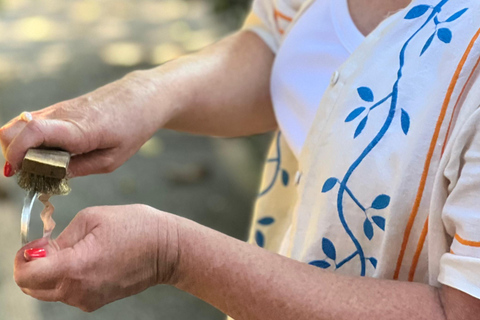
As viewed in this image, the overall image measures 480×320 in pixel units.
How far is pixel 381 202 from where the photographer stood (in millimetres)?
744

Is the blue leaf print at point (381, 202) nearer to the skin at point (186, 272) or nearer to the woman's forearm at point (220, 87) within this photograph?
the skin at point (186, 272)

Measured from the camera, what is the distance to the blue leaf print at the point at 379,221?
2.45 feet

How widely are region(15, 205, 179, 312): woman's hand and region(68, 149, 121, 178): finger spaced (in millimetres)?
218

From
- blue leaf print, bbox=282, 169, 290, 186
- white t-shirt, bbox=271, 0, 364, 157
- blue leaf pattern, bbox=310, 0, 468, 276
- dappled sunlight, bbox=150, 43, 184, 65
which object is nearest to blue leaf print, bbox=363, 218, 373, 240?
blue leaf pattern, bbox=310, 0, 468, 276

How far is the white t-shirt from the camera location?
0.91 m

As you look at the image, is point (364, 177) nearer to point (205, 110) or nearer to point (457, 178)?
point (457, 178)

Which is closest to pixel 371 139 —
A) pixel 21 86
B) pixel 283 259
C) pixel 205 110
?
pixel 283 259

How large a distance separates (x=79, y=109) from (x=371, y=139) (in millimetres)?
463

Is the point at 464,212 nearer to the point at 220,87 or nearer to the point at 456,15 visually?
the point at 456,15

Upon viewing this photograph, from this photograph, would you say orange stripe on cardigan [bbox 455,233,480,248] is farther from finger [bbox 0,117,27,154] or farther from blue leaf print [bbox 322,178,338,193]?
finger [bbox 0,117,27,154]

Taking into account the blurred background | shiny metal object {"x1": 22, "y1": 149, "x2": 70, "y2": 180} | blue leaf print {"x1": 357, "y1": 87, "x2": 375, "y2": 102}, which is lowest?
the blurred background

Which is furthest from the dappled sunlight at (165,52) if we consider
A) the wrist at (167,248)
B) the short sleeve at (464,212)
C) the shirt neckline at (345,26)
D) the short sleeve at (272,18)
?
the short sleeve at (464,212)

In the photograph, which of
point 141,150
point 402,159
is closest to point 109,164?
point 402,159

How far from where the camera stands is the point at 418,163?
2.32ft
